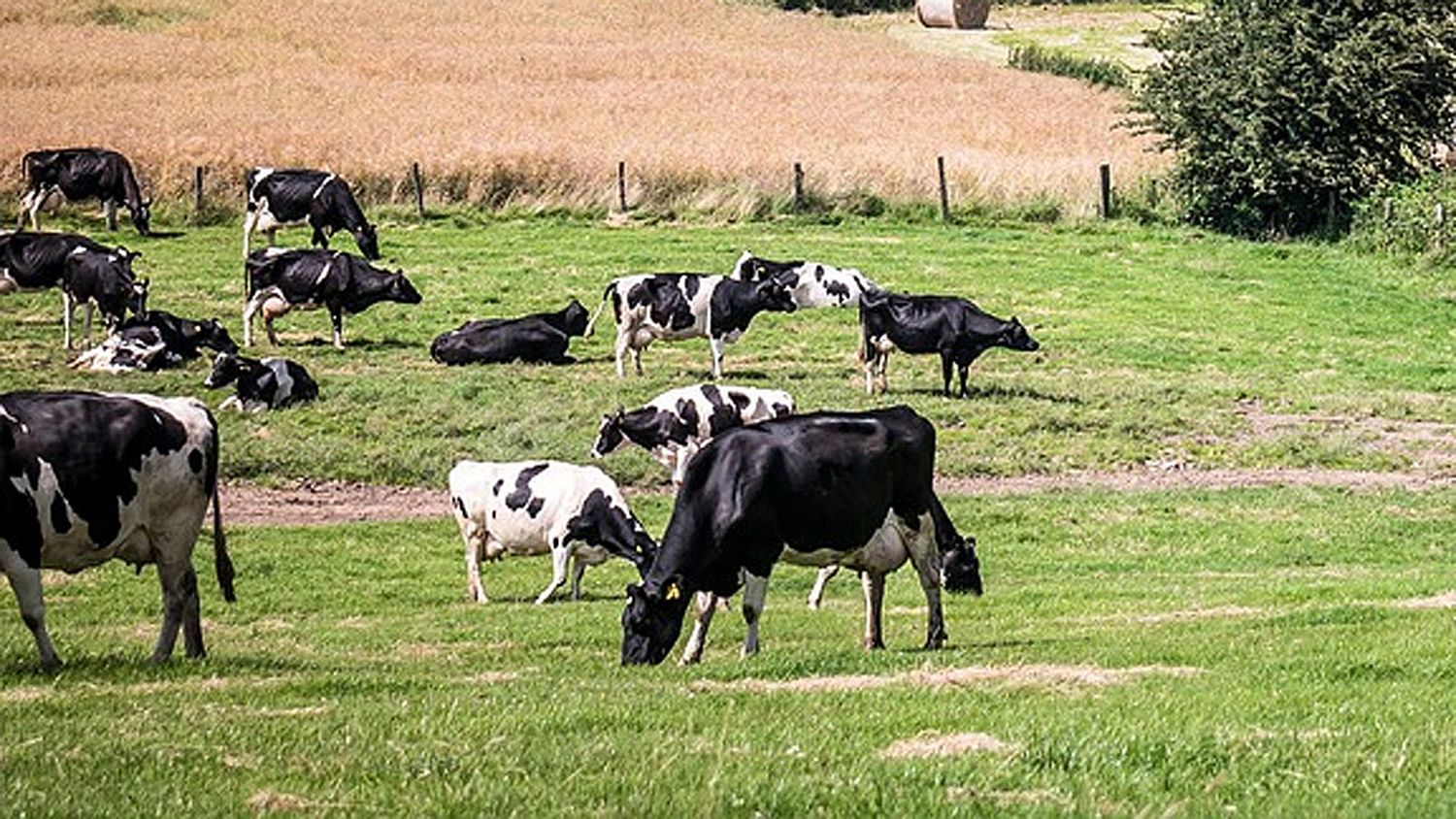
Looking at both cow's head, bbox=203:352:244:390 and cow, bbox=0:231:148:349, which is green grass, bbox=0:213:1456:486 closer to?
cow's head, bbox=203:352:244:390

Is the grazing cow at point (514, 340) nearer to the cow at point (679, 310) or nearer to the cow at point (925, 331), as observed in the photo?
the cow at point (679, 310)

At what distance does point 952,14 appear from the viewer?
100000 mm

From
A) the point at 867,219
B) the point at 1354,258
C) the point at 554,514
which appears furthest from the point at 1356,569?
the point at 867,219

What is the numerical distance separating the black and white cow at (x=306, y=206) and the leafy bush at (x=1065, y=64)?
44.1m

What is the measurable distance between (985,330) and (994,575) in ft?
37.4

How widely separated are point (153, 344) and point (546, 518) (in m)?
13.5

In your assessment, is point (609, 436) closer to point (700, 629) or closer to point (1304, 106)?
point (700, 629)

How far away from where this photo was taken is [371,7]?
83.1 m

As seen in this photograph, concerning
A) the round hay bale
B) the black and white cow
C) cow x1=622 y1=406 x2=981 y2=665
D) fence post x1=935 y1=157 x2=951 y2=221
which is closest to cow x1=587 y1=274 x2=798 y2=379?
the black and white cow

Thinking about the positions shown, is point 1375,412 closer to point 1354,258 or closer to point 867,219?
point 1354,258

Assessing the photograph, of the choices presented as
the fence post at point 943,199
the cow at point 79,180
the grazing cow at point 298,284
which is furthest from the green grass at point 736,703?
the fence post at point 943,199

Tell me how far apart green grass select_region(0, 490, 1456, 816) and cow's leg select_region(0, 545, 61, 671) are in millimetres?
247

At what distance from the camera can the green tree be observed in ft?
164

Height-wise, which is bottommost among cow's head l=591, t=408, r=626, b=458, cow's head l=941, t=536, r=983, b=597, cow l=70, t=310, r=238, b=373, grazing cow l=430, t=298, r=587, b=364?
grazing cow l=430, t=298, r=587, b=364
